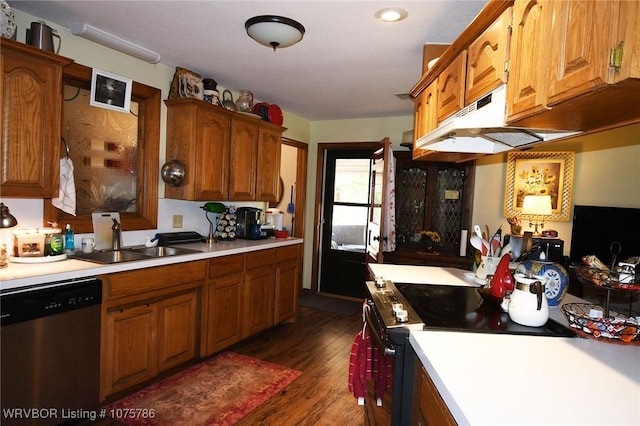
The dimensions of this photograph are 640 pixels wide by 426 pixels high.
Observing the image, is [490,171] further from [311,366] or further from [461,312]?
[461,312]

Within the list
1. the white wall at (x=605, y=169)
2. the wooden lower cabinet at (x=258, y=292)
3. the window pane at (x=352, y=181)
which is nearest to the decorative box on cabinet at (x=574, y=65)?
the white wall at (x=605, y=169)

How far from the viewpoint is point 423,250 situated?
4.34 meters

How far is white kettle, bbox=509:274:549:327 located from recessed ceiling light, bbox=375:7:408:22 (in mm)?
1527

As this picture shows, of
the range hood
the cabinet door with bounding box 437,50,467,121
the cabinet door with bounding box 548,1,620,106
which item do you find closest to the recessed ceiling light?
the cabinet door with bounding box 437,50,467,121

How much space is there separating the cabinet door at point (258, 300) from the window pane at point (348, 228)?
1.71m

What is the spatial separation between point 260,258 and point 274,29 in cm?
198

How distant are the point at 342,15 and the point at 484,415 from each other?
2.07m

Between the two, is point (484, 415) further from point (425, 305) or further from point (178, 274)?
point (178, 274)

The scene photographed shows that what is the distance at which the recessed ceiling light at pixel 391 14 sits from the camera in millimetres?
2078

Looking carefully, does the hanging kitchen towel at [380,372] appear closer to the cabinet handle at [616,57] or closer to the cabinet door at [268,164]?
the cabinet handle at [616,57]

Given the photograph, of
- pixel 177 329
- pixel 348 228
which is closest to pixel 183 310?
pixel 177 329

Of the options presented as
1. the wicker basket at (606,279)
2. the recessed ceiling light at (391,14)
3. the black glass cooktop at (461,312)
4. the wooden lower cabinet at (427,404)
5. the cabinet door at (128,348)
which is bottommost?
the cabinet door at (128,348)

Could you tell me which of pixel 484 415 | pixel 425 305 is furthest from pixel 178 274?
pixel 484 415

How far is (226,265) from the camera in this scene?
3.12 meters
